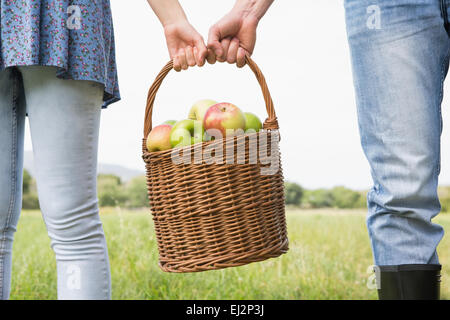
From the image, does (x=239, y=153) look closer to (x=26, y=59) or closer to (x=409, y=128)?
(x=409, y=128)

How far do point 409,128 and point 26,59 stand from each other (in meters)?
1.03

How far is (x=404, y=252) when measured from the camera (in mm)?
1218

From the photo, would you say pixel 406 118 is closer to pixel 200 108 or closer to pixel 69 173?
pixel 200 108

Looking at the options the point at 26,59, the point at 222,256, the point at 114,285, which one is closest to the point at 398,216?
the point at 222,256

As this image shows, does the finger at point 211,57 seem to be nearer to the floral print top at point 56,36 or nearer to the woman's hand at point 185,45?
the woman's hand at point 185,45

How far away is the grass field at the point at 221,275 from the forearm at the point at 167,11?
1047 millimetres

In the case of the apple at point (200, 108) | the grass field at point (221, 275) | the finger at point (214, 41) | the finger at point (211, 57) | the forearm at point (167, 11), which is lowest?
the grass field at point (221, 275)

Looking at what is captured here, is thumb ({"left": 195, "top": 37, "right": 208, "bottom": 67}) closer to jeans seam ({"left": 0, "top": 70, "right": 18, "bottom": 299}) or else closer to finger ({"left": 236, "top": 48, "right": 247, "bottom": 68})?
finger ({"left": 236, "top": 48, "right": 247, "bottom": 68})

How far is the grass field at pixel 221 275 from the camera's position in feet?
7.60

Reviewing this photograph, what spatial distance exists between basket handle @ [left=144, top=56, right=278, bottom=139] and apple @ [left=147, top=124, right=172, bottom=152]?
0.05 meters

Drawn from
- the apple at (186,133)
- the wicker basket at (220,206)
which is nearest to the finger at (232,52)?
the wicker basket at (220,206)

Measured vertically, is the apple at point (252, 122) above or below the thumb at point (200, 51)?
below

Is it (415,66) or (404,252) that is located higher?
(415,66)

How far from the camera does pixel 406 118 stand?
3.95 ft
